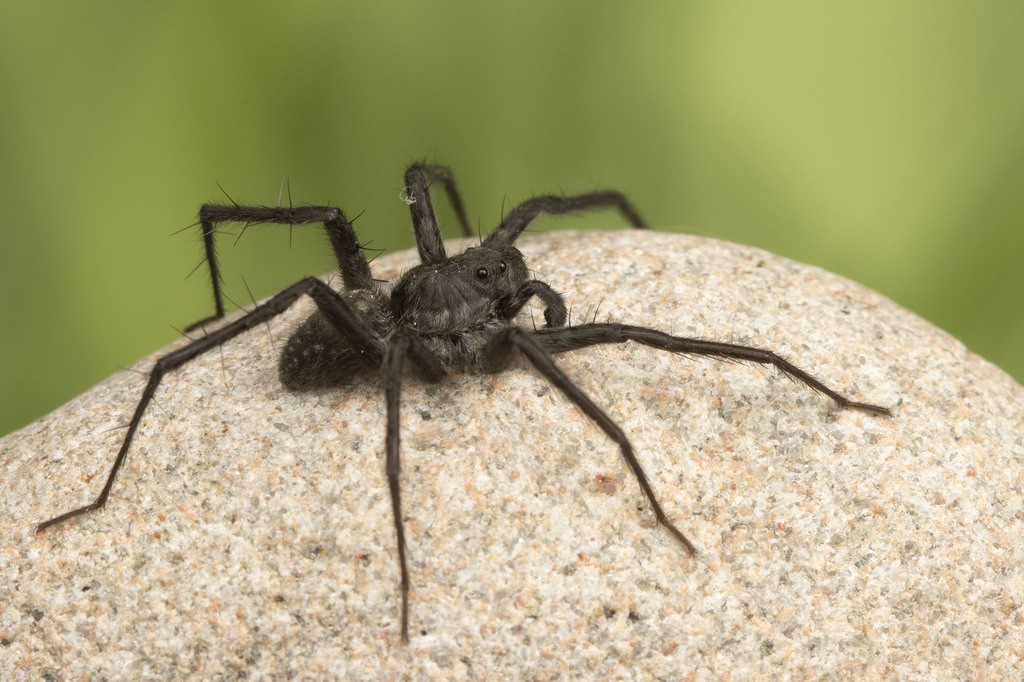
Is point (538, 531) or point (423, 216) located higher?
point (423, 216)

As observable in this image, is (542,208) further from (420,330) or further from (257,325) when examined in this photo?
(257,325)

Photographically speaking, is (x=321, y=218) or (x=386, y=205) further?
(x=386, y=205)

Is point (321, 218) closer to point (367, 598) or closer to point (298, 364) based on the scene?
point (298, 364)

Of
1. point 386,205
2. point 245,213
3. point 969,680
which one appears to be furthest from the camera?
point 386,205

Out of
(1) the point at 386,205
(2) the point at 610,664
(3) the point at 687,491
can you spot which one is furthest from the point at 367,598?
(1) the point at 386,205

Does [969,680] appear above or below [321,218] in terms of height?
below

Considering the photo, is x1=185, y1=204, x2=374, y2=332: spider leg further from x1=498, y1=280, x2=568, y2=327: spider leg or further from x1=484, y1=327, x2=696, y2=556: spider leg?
x1=484, y1=327, x2=696, y2=556: spider leg

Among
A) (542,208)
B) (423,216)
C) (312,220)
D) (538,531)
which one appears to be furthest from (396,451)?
(542,208)

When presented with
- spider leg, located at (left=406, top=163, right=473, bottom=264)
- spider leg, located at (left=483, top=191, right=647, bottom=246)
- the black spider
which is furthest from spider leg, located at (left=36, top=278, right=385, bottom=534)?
spider leg, located at (left=483, top=191, right=647, bottom=246)
